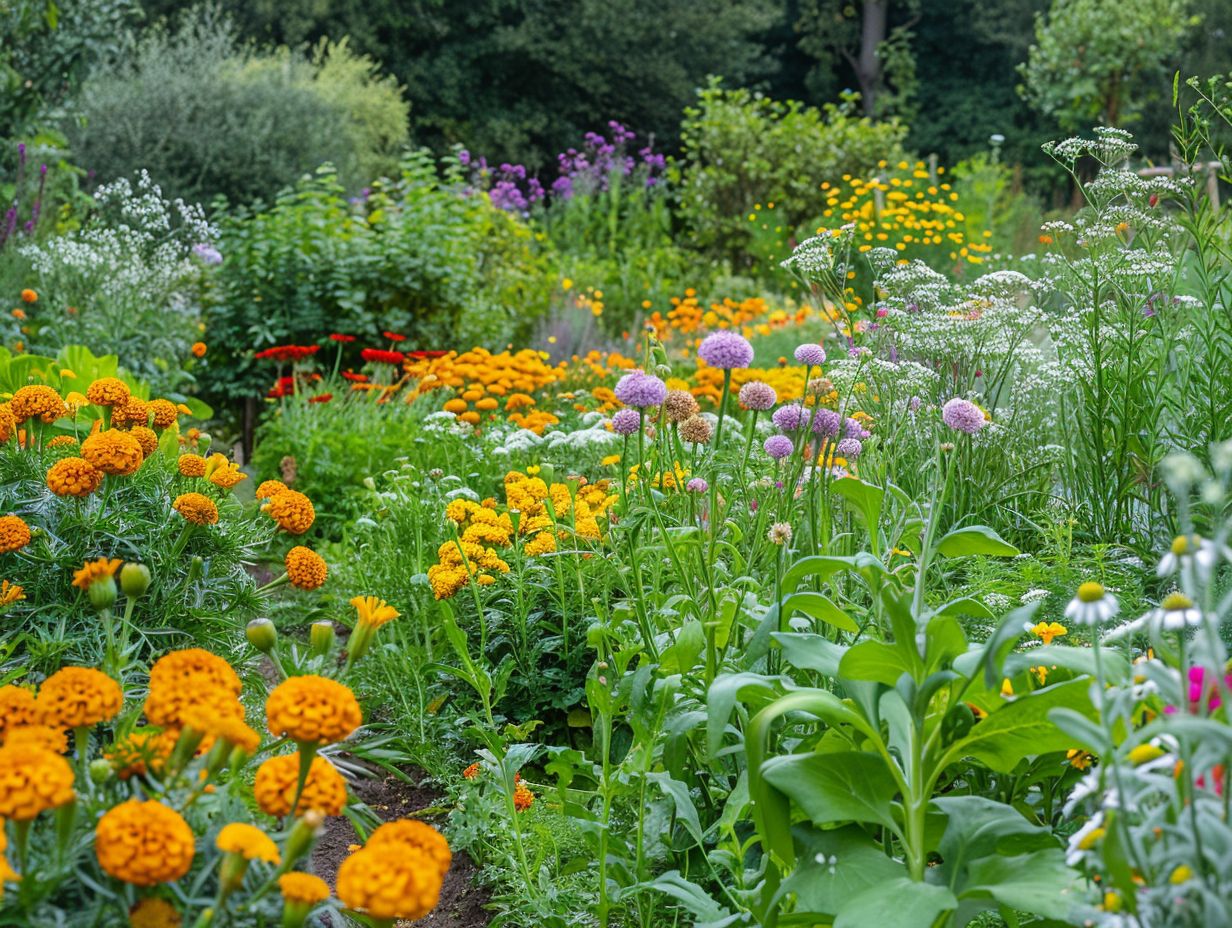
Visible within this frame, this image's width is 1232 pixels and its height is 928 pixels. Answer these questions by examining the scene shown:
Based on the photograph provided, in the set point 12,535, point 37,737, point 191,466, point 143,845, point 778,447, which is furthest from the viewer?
point 778,447

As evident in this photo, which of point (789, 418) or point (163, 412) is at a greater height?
point (789, 418)

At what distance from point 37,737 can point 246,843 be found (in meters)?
0.27

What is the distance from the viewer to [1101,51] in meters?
16.6

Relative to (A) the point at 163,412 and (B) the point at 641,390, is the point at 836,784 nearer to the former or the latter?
(B) the point at 641,390

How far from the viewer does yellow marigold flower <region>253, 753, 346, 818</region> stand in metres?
1.21

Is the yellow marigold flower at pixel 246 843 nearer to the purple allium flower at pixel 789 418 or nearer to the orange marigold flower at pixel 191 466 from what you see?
the orange marigold flower at pixel 191 466

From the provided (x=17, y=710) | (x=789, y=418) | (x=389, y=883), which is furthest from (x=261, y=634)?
(x=789, y=418)

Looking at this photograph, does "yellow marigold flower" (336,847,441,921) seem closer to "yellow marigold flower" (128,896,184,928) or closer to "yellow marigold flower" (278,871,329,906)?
"yellow marigold flower" (278,871,329,906)

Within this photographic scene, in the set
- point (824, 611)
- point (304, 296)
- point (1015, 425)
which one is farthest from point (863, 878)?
point (304, 296)

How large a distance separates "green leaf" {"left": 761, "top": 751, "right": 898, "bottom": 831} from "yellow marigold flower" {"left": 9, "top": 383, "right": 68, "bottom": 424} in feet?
5.25

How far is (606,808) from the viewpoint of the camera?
2.09 metres

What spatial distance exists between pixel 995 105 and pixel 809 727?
76.0ft

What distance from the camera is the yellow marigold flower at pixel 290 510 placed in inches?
84.0

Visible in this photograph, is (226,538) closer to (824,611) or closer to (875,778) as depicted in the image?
(824,611)
